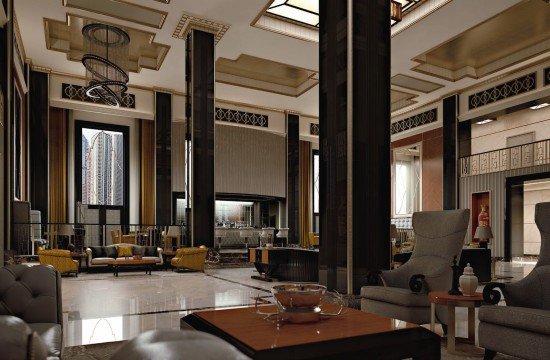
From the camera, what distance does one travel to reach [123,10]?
10000 millimetres

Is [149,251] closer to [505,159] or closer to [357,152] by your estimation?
[357,152]

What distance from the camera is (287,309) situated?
7.74ft

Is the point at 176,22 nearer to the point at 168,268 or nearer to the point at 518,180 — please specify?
the point at 168,268

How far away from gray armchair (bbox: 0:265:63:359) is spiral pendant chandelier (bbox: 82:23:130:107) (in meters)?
7.39

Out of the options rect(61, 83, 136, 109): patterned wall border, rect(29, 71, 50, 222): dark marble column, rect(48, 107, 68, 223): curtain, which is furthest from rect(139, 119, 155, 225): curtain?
rect(29, 71, 50, 222): dark marble column

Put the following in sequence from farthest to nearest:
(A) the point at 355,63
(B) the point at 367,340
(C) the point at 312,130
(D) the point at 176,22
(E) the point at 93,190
Answer: 1. (C) the point at 312,130
2. (E) the point at 93,190
3. (D) the point at 176,22
4. (A) the point at 355,63
5. (B) the point at 367,340

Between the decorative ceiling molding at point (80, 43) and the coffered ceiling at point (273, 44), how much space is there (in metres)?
0.03

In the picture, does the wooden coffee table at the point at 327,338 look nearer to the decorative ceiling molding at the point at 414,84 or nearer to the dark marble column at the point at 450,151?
the decorative ceiling molding at the point at 414,84

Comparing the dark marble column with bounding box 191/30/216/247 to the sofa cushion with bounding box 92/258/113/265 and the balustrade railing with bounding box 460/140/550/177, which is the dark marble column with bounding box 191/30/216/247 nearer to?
the sofa cushion with bounding box 92/258/113/265

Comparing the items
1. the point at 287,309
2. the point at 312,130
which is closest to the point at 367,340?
the point at 287,309

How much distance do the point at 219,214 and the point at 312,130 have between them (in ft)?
16.2

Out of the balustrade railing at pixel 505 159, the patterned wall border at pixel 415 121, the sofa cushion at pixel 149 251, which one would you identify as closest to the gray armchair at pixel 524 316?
the sofa cushion at pixel 149 251

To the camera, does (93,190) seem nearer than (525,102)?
No

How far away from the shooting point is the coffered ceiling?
986 cm
